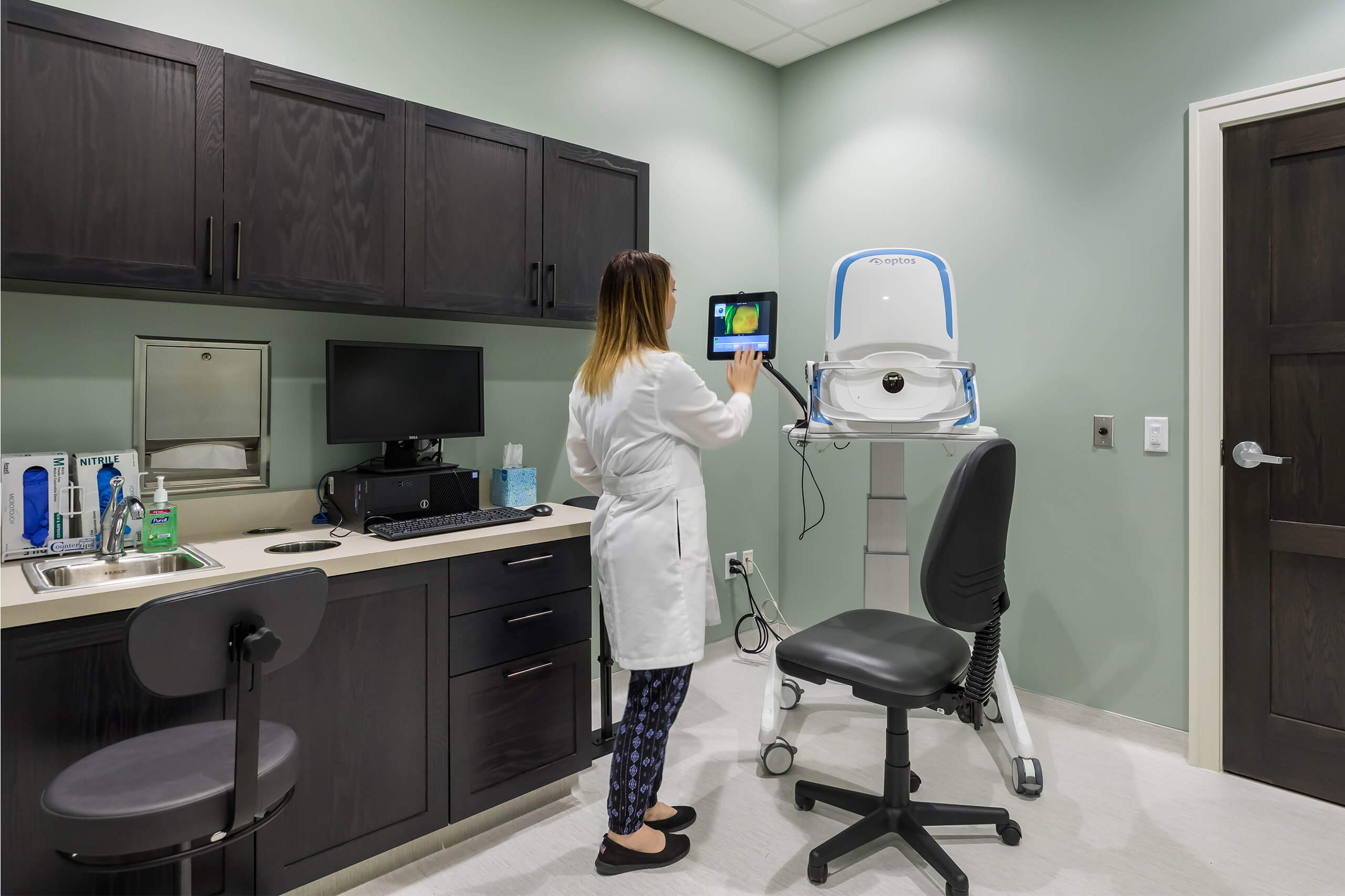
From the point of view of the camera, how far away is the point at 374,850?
1.84 meters

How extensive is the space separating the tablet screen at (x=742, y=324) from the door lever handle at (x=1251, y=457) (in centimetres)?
151

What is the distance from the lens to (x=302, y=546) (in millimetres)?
1933

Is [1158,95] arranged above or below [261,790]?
above

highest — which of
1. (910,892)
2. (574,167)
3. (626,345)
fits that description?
(574,167)

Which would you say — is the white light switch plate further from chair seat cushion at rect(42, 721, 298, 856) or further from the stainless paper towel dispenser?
the stainless paper towel dispenser

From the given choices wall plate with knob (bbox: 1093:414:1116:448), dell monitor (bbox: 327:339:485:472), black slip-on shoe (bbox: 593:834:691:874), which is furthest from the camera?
wall plate with knob (bbox: 1093:414:1116:448)

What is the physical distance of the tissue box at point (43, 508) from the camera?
1.70m

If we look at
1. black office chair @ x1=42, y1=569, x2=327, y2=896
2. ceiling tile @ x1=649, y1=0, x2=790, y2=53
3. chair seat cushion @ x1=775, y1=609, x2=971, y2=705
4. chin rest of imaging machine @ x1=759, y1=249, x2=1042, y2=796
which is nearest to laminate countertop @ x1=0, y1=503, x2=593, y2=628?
black office chair @ x1=42, y1=569, x2=327, y2=896

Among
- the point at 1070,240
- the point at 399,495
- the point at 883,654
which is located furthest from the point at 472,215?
the point at 1070,240

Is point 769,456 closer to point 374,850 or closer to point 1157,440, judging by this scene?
point 1157,440

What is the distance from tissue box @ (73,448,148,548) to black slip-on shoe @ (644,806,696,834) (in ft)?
4.94

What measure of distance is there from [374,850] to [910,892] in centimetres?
130

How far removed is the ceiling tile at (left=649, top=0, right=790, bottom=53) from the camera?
122 inches

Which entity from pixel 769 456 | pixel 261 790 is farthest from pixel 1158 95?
pixel 261 790
